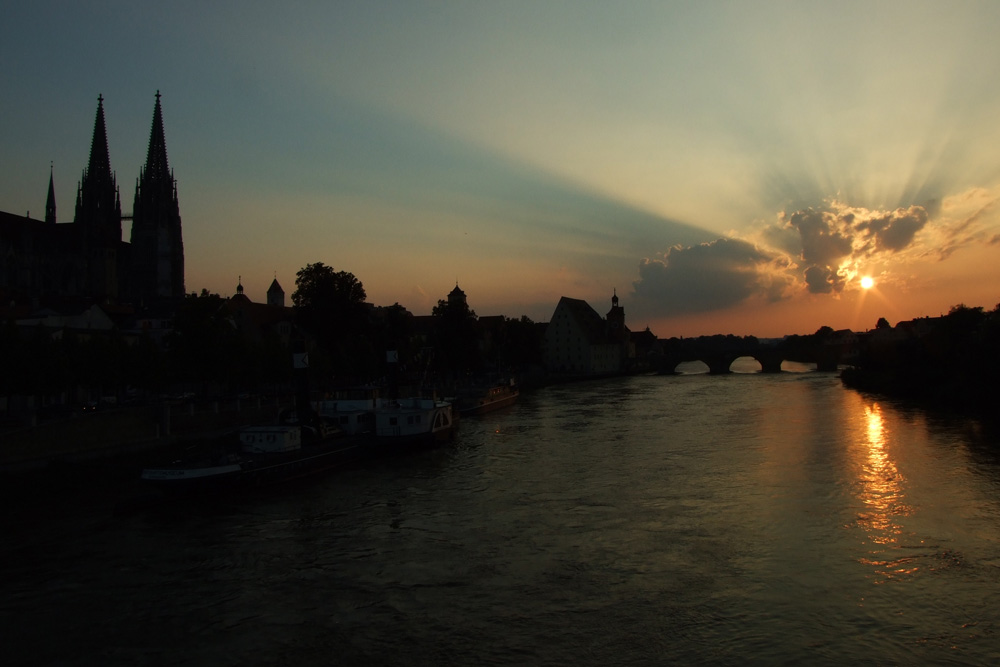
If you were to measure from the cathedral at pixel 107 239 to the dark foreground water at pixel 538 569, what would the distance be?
8384 cm

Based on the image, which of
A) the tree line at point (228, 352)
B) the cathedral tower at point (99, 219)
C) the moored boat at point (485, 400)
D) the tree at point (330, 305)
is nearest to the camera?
the tree line at point (228, 352)

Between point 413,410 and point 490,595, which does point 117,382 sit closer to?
point 413,410

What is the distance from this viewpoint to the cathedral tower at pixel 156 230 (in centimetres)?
12375

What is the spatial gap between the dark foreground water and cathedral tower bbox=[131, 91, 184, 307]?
328 ft

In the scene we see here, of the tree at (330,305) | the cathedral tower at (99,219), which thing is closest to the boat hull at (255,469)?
the tree at (330,305)

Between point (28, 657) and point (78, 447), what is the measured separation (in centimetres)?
1896

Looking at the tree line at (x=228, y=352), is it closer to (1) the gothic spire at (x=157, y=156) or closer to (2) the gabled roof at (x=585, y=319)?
(2) the gabled roof at (x=585, y=319)

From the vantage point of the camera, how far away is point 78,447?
32.5 metres

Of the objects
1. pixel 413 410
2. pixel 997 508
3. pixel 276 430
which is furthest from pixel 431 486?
pixel 997 508

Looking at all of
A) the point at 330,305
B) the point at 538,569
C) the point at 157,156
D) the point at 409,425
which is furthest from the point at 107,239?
the point at 538,569

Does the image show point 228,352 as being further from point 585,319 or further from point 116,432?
point 585,319

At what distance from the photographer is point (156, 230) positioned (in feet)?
410

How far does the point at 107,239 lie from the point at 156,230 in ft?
28.1

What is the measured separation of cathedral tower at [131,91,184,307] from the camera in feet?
406
